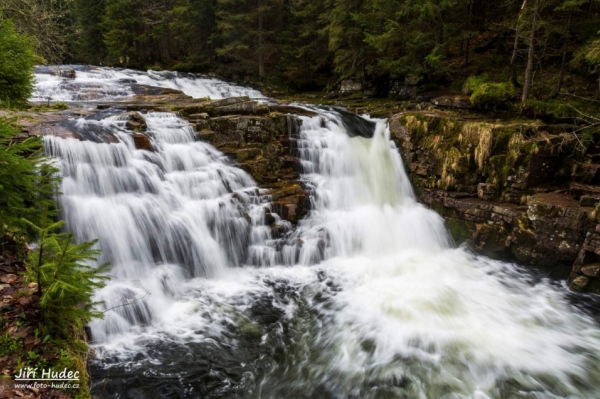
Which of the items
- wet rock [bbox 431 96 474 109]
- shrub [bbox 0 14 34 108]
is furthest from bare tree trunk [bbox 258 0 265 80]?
shrub [bbox 0 14 34 108]

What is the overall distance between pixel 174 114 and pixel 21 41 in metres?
4.52

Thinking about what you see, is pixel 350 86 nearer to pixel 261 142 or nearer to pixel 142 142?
pixel 261 142

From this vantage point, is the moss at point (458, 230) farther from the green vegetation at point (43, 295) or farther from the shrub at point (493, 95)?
the green vegetation at point (43, 295)

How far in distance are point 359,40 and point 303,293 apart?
14847 mm

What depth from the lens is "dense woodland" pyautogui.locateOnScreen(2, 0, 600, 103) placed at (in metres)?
11.0

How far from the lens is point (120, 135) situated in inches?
343

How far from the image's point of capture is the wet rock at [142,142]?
8.74 meters

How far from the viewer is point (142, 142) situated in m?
8.80

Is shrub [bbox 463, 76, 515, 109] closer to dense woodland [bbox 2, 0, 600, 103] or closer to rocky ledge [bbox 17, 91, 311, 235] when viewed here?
dense woodland [bbox 2, 0, 600, 103]

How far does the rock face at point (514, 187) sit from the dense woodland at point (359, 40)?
2.47 meters

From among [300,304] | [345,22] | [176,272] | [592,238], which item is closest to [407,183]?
[592,238]

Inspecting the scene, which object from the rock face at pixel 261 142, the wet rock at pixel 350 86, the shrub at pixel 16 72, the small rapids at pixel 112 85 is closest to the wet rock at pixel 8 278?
the shrub at pixel 16 72

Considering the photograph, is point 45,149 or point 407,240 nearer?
point 45,149

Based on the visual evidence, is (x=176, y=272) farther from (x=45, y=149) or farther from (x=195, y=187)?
(x=45, y=149)
